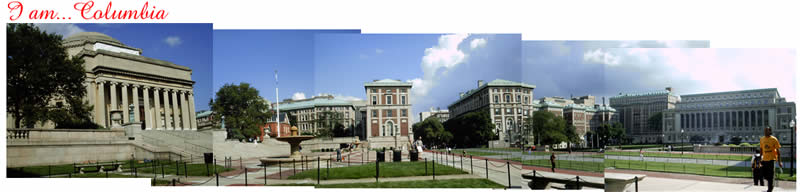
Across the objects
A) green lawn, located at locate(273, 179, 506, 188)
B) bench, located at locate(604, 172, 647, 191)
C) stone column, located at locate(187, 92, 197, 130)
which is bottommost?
green lawn, located at locate(273, 179, 506, 188)

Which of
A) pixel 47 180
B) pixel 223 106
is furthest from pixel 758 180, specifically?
pixel 223 106

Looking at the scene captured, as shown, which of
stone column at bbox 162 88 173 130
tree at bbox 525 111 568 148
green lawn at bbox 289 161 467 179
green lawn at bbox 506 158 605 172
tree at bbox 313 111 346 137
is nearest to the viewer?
green lawn at bbox 289 161 467 179

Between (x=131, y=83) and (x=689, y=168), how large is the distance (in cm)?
2653

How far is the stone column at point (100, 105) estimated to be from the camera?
18.2 metres

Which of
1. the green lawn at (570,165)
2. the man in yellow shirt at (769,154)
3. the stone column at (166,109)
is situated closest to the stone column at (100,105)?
the stone column at (166,109)

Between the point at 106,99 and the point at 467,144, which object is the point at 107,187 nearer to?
the point at 106,99

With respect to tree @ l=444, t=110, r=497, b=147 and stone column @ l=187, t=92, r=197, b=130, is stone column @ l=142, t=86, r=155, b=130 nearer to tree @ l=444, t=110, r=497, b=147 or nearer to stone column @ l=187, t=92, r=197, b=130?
stone column @ l=187, t=92, r=197, b=130

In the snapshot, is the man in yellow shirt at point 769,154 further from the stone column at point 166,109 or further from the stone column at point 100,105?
the stone column at point 166,109

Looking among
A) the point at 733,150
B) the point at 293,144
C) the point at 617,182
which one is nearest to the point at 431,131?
the point at 293,144

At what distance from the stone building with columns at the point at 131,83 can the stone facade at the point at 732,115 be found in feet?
57.1

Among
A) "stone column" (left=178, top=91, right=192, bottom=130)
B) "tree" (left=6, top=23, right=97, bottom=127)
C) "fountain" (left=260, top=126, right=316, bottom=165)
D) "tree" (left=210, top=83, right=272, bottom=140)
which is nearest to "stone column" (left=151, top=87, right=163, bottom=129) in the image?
"stone column" (left=178, top=91, right=192, bottom=130)

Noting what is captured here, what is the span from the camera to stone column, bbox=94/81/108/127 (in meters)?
18.2

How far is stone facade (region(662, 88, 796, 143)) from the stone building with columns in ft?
57.1

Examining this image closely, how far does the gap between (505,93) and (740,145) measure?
730cm
